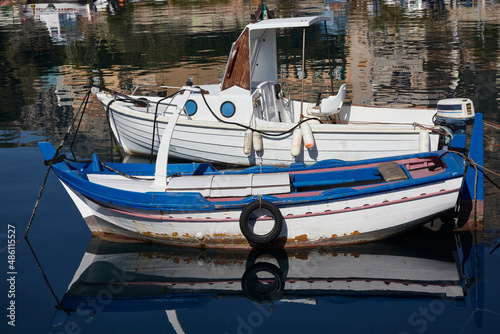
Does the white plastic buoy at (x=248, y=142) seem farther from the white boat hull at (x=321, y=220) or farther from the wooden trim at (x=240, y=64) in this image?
the white boat hull at (x=321, y=220)

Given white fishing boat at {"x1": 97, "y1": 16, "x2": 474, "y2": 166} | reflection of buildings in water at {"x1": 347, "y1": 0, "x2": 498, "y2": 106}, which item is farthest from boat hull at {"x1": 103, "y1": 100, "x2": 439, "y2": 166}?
reflection of buildings in water at {"x1": 347, "y1": 0, "x2": 498, "y2": 106}

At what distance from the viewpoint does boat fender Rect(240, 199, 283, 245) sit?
8.48 meters

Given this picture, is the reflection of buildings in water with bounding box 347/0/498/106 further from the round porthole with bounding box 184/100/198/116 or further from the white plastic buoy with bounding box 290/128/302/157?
the round porthole with bounding box 184/100/198/116

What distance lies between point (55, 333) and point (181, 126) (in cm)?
583

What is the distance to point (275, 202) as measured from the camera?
27.9ft

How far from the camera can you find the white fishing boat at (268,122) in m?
11.3

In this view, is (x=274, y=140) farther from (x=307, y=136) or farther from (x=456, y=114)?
(x=456, y=114)

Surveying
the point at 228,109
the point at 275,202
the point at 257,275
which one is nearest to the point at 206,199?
the point at 275,202

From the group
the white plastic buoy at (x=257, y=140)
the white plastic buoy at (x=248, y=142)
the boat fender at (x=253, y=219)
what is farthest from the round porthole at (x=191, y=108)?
the boat fender at (x=253, y=219)

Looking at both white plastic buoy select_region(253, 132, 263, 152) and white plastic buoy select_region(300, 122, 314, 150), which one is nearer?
white plastic buoy select_region(300, 122, 314, 150)

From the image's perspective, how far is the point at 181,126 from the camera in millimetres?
12422

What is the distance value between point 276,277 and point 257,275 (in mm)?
268

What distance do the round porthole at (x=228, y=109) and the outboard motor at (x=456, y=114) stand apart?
376 cm

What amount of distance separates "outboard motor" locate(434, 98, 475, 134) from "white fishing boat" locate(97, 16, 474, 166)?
51 millimetres
